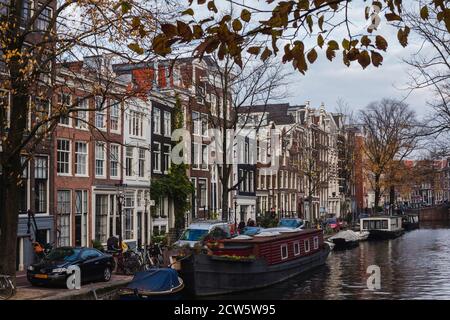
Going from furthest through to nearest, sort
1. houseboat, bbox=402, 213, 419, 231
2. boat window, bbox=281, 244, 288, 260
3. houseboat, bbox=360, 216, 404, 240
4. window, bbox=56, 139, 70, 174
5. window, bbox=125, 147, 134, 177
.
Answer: houseboat, bbox=402, 213, 419, 231
houseboat, bbox=360, 216, 404, 240
window, bbox=125, 147, 134, 177
window, bbox=56, 139, 70, 174
boat window, bbox=281, 244, 288, 260

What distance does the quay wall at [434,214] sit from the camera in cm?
10975

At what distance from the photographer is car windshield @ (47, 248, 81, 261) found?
22.3 meters

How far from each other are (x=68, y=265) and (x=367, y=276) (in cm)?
1637

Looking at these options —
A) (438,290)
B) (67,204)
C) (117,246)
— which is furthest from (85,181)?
(438,290)

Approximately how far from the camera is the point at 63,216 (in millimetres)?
31531

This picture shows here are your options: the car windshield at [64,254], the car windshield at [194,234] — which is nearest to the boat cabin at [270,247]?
the car windshield at [194,234]

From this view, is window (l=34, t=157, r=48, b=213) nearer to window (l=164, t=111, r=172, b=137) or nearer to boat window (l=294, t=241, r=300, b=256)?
boat window (l=294, t=241, r=300, b=256)

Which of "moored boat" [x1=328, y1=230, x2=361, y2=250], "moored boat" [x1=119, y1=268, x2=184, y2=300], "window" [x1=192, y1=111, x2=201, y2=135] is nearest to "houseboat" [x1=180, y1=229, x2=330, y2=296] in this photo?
"moored boat" [x1=119, y1=268, x2=184, y2=300]

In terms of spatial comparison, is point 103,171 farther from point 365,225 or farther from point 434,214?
point 434,214

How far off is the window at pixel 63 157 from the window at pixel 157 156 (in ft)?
31.3

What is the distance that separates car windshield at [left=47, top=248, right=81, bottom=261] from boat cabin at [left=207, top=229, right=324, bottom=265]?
18.2 feet

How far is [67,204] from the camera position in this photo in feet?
105

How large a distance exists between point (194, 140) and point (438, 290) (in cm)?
2518
